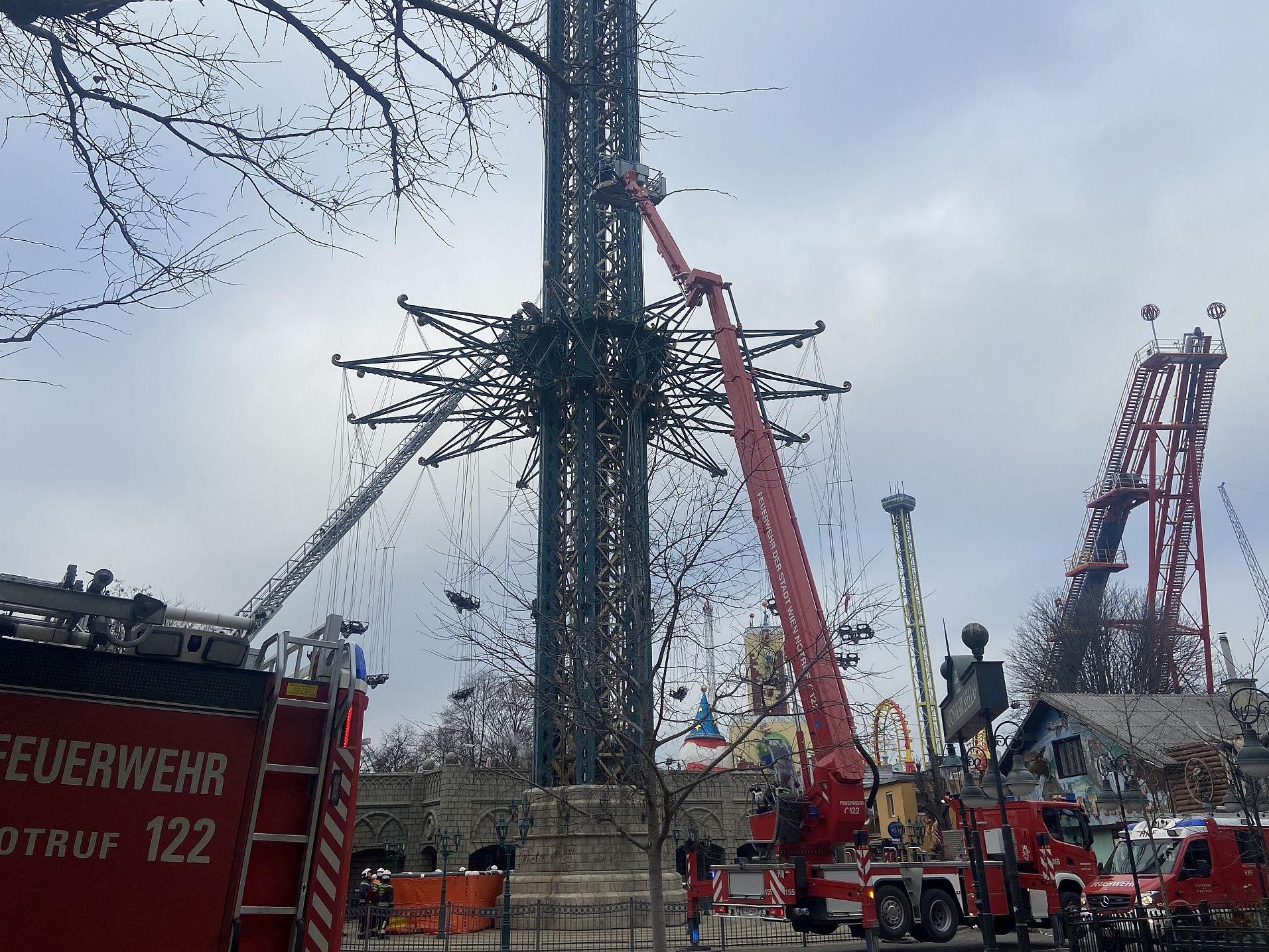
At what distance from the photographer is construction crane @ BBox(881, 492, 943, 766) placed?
9912 cm

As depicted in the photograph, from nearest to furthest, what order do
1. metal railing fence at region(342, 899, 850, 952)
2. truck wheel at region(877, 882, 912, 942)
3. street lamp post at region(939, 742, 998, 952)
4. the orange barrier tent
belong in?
street lamp post at region(939, 742, 998, 952)
truck wheel at region(877, 882, 912, 942)
metal railing fence at region(342, 899, 850, 952)
the orange barrier tent

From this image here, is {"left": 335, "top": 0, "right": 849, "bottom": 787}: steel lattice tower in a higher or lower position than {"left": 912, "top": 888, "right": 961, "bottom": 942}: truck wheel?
higher

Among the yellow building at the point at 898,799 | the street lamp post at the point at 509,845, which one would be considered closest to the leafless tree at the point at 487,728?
the street lamp post at the point at 509,845

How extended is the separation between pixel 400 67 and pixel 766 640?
939 cm

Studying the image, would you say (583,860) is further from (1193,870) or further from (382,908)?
(1193,870)

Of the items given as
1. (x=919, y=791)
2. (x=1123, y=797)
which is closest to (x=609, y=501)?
(x=1123, y=797)

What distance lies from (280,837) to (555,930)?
1776cm

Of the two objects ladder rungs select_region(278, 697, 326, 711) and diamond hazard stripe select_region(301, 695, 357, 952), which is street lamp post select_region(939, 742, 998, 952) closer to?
diamond hazard stripe select_region(301, 695, 357, 952)

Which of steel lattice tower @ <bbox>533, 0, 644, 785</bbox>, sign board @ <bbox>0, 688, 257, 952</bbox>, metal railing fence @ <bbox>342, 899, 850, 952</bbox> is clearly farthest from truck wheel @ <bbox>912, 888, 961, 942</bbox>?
sign board @ <bbox>0, 688, 257, 952</bbox>

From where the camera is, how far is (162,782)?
550 cm

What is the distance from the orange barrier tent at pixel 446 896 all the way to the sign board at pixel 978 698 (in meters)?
18.6

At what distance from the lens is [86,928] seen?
5113 millimetres

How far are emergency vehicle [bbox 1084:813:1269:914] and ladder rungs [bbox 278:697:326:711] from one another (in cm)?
1666

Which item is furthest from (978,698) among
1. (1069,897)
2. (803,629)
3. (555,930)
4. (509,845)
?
(509,845)
